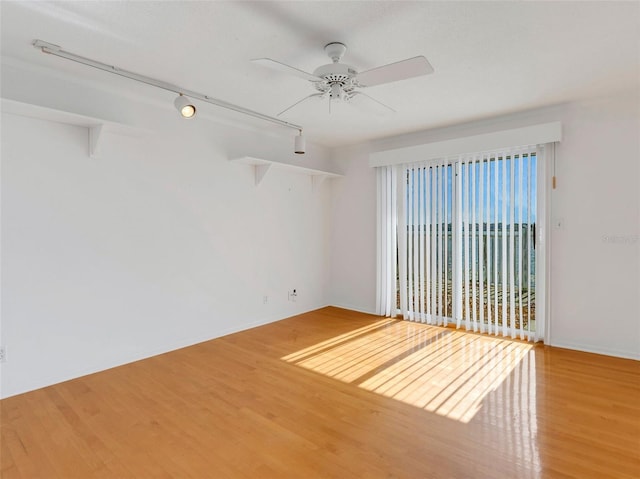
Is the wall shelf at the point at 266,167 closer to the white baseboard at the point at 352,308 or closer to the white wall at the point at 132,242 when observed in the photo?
the white wall at the point at 132,242

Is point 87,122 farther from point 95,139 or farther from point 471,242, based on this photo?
point 471,242

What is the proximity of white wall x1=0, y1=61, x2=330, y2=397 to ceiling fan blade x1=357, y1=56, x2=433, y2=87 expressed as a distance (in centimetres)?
211

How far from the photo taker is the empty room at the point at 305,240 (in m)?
2.18

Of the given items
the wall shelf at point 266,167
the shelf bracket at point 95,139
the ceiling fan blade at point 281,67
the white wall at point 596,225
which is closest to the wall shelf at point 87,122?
the shelf bracket at point 95,139

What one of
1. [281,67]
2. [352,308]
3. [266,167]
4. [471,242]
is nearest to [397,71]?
[281,67]

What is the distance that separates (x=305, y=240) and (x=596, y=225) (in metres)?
3.57

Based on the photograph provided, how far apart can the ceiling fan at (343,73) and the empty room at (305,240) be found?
→ 0.9 inches

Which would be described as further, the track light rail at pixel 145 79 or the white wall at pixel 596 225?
the white wall at pixel 596 225

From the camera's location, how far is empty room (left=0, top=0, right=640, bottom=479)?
7.16 feet

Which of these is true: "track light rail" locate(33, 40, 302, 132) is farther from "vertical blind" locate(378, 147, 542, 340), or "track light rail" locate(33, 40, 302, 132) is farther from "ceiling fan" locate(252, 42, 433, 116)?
"vertical blind" locate(378, 147, 542, 340)

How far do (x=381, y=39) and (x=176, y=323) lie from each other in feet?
11.1

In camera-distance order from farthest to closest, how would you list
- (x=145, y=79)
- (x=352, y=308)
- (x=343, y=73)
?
1. (x=352, y=308)
2. (x=145, y=79)
3. (x=343, y=73)

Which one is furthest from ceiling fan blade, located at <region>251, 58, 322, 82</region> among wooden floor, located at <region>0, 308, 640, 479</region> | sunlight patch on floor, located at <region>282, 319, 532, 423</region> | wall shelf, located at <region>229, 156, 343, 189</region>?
sunlight patch on floor, located at <region>282, 319, 532, 423</region>

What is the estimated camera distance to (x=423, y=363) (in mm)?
3459
